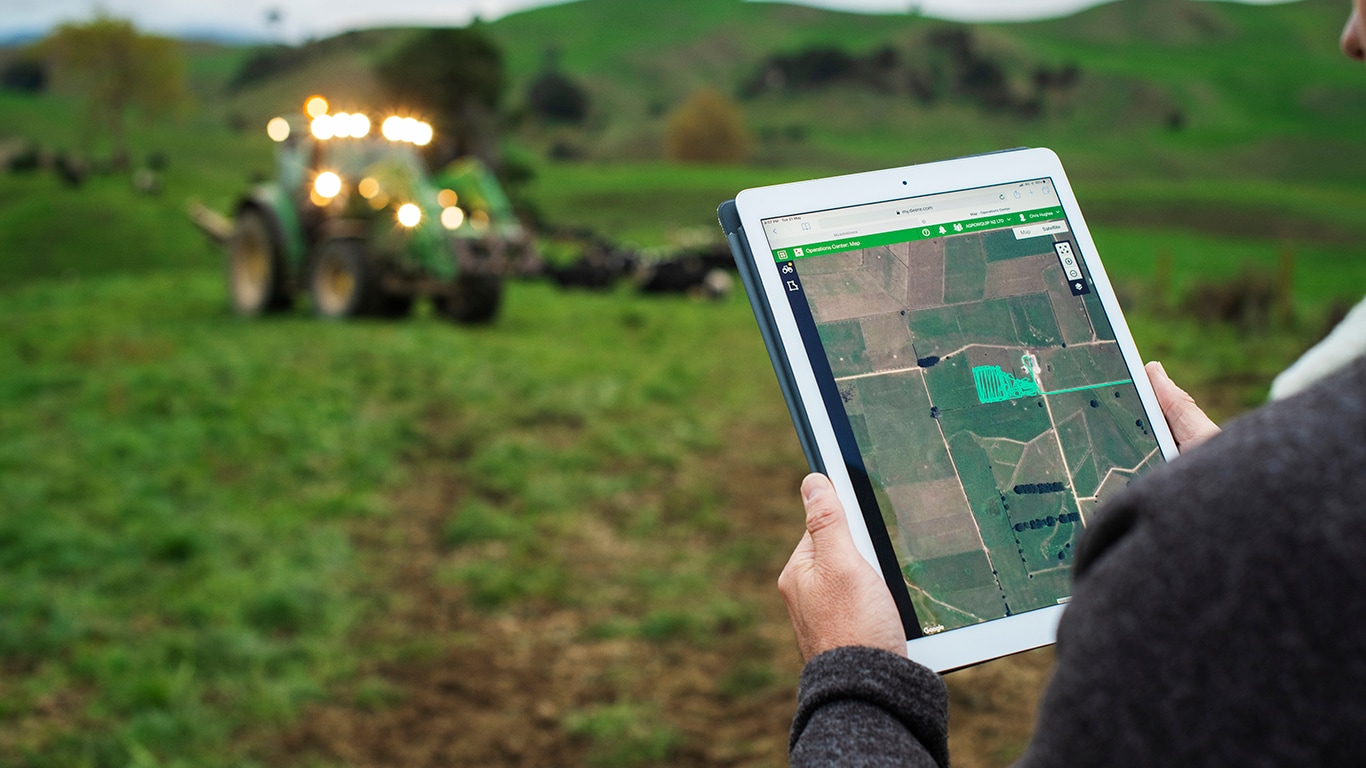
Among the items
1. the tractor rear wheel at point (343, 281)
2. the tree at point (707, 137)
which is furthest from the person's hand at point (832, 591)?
the tree at point (707, 137)

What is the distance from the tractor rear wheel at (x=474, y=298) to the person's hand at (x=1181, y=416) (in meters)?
11.4

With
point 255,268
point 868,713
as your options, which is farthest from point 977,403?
point 255,268

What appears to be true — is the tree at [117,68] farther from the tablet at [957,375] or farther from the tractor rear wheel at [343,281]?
the tablet at [957,375]

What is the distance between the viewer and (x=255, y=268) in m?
14.0

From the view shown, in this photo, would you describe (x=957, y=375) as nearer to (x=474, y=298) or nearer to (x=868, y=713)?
(x=868, y=713)

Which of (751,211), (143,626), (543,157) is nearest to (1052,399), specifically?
(751,211)

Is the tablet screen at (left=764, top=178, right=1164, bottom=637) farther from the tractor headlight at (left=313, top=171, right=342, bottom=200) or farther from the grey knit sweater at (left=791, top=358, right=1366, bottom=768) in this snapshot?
the tractor headlight at (left=313, top=171, right=342, bottom=200)

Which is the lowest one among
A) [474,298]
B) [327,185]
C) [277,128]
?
[474,298]

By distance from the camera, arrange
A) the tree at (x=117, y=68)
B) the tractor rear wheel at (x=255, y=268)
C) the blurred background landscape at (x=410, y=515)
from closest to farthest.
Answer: the blurred background landscape at (x=410, y=515)
the tractor rear wheel at (x=255, y=268)
the tree at (x=117, y=68)

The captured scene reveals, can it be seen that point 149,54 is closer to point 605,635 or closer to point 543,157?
point 543,157

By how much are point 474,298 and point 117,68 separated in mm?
33063

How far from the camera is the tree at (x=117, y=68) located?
3703cm

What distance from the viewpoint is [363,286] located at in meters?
12.2

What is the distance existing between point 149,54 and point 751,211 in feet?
143
